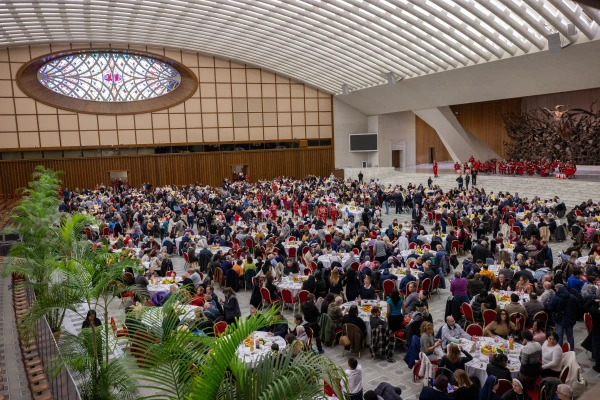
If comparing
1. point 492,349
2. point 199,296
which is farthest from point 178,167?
point 492,349

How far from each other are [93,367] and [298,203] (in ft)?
54.7

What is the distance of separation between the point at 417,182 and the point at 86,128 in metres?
22.3

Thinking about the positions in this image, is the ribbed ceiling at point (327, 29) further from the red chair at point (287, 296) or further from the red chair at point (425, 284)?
the red chair at point (287, 296)

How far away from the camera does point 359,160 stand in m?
39.0

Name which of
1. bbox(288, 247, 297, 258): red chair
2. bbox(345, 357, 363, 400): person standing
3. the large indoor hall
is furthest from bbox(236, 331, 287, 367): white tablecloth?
bbox(288, 247, 297, 258): red chair

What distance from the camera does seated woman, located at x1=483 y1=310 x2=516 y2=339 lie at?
7.41 m

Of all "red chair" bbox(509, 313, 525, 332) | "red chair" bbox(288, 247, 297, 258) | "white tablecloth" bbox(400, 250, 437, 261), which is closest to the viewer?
"red chair" bbox(509, 313, 525, 332)

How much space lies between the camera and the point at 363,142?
37.4m

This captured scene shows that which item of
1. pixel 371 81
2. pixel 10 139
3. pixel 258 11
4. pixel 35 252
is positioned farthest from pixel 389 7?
pixel 10 139

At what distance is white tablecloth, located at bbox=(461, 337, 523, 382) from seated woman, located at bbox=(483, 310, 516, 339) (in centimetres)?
32

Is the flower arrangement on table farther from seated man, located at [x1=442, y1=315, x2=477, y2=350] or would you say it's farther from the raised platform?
the raised platform

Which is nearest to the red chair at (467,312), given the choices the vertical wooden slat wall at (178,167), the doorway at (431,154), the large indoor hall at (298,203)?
the large indoor hall at (298,203)

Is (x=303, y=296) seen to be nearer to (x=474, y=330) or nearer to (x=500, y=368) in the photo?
(x=474, y=330)

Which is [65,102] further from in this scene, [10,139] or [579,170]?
[579,170]
